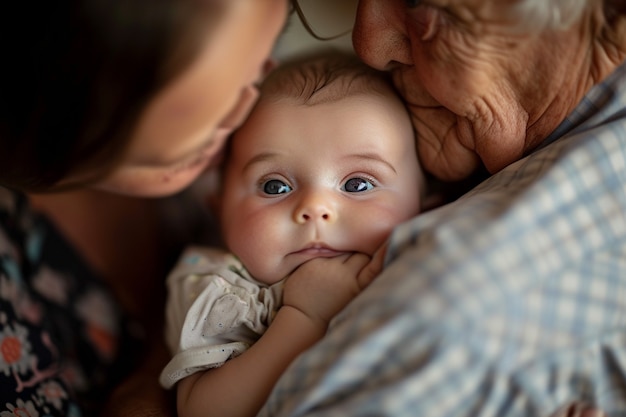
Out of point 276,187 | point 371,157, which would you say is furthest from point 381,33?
point 276,187

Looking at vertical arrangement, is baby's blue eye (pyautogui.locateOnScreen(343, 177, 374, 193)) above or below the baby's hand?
above

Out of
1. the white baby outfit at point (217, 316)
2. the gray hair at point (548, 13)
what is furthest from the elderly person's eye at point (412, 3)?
the white baby outfit at point (217, 316)

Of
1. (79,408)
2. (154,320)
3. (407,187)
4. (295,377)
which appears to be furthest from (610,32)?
(154,320)

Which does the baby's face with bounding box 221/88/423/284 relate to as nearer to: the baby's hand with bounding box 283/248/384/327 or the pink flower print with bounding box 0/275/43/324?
the baby's hand with bounding box 283/248/384/327

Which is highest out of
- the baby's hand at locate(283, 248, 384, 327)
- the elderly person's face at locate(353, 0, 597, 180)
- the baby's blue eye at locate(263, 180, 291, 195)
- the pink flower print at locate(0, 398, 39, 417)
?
the elderly person's face at locate(353, 0, 597, 180)

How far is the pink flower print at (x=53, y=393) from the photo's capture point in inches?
53.0

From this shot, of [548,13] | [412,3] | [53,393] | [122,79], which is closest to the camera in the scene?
[122,79]

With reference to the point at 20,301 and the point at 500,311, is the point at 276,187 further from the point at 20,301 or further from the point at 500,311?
the point at 20,301

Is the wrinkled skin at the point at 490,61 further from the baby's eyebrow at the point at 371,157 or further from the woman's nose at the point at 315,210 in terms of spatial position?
the woman's nose at the point at 315,210

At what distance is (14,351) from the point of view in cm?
136

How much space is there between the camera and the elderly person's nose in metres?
1.13

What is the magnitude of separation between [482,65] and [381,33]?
193mm

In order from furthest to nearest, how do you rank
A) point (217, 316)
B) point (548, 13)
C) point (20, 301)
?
point (20, 301)
point (217, 316)
point (548, 13)

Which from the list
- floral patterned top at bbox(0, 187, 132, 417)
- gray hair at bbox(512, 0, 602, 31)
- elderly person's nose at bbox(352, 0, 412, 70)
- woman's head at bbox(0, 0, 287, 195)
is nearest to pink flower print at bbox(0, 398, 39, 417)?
floral patterned top at bbox(0, 187, 132, 417)
